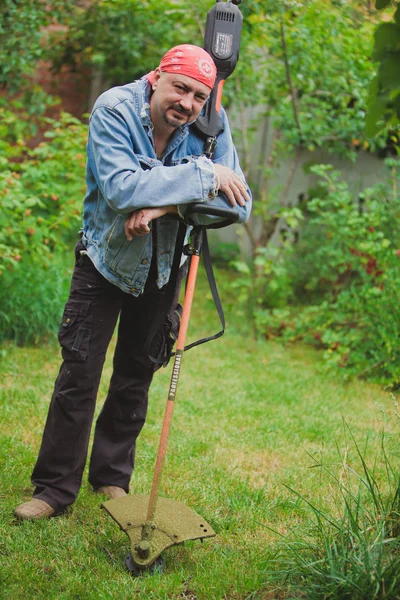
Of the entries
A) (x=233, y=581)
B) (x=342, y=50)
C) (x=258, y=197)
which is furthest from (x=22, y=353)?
(x=258, y=197)

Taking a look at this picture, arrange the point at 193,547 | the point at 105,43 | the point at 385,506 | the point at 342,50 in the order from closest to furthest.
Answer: the point at 385,506
the point at 193,547
the point at 342,50
the point at 105,43

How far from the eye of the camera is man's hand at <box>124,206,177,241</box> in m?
2.86

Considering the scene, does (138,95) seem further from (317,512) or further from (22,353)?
(22,353)

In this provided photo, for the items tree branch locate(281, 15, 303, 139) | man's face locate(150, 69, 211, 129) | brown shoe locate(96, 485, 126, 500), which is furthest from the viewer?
tree branch locate(281, 15, 303, 139)

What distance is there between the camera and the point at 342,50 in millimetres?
6785

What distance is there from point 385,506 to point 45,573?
→ 4.27ft

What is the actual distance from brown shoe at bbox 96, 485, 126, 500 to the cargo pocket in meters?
0.74

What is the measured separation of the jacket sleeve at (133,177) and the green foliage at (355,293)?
11.1 ft

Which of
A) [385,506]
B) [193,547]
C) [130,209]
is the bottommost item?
[193,547]

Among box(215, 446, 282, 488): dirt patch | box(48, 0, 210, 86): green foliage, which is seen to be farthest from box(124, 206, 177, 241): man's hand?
box(48, 0, 210, 86): green foliage

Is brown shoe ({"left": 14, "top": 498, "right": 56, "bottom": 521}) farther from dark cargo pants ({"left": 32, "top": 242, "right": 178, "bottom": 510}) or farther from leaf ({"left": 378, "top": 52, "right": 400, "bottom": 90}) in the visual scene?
leaf ({"left": 378, "top": 52, "right": 400, "bottom": 90})

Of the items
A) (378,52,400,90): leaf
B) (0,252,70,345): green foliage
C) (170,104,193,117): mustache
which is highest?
(378,52,400,90): leaf

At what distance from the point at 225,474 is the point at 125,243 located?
1527mm

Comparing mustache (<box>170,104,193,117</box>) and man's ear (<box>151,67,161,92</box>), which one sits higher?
man's ear (<box>151,67,161,92</box>)
